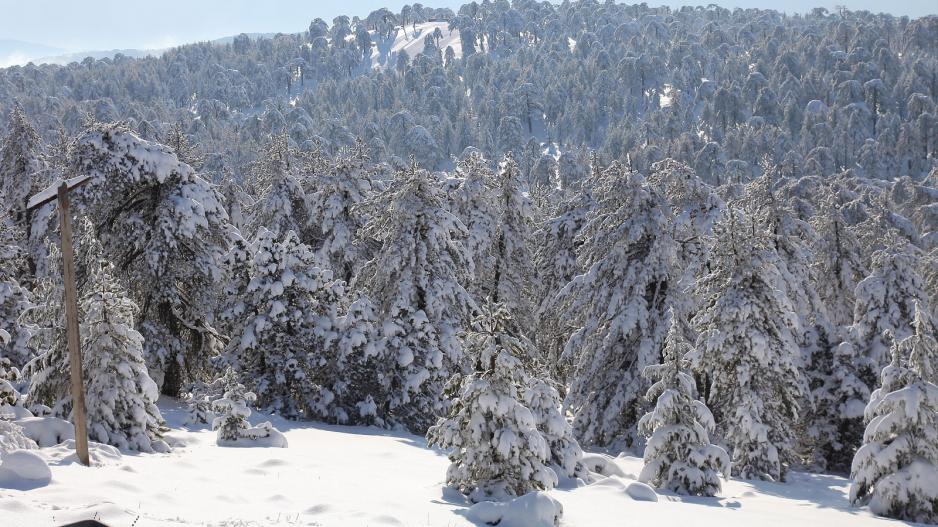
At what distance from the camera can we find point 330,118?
166 meters

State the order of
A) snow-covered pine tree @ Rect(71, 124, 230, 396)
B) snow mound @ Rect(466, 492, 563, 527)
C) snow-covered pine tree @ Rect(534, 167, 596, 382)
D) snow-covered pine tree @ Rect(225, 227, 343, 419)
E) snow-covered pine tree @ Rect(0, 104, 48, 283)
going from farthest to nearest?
snow-covered pine tree @ Rect(0, 104, 48, 283) → snow-covered pine tree @ Rect(534, 167, 596, 382) → snow-covered pine tree @ Rect(225, 227, 343, 419) → snow-covered pine tree @ Rect(71, 124, 230, 396) → snow mound @ Rect(466, 492, 563, 527)

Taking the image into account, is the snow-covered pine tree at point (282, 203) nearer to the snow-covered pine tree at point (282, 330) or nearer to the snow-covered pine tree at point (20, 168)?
the snow-covered pine tree at point (282, 330)

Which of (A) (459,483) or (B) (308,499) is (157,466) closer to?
(B) (308,499)


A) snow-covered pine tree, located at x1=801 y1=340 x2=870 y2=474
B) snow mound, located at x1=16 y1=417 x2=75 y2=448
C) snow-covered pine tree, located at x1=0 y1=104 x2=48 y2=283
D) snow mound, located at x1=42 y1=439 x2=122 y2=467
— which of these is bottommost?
snow-covered pine tree, located at x1=801 y1=340 x2=870 y2=474

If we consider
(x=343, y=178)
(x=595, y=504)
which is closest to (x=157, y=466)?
(x=595, y=504)

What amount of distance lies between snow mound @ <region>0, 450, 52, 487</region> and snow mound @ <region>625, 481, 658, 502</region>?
1065 cm

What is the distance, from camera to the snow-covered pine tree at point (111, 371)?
1420cm

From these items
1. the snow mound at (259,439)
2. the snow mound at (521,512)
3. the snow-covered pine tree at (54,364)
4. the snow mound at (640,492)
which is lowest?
the snow mound at (640,492)

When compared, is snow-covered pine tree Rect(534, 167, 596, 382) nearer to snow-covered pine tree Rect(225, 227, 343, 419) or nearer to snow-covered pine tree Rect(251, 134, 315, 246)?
snow-covered pine tree Rect(251, 134, 315, 246)

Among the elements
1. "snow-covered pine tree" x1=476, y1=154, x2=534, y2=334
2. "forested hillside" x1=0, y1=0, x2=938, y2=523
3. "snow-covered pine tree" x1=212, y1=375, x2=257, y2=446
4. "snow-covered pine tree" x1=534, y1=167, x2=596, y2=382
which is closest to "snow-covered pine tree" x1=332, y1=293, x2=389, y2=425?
"forested hillside" x1=0, y1=0, x2=938, y2=523

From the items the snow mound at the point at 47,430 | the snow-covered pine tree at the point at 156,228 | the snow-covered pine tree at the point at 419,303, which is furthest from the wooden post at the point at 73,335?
the snow-covered pine tree at the point at 419,303

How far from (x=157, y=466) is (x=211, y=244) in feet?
32.7

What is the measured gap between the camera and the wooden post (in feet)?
40.2

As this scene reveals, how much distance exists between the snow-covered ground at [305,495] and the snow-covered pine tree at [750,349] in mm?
1916
